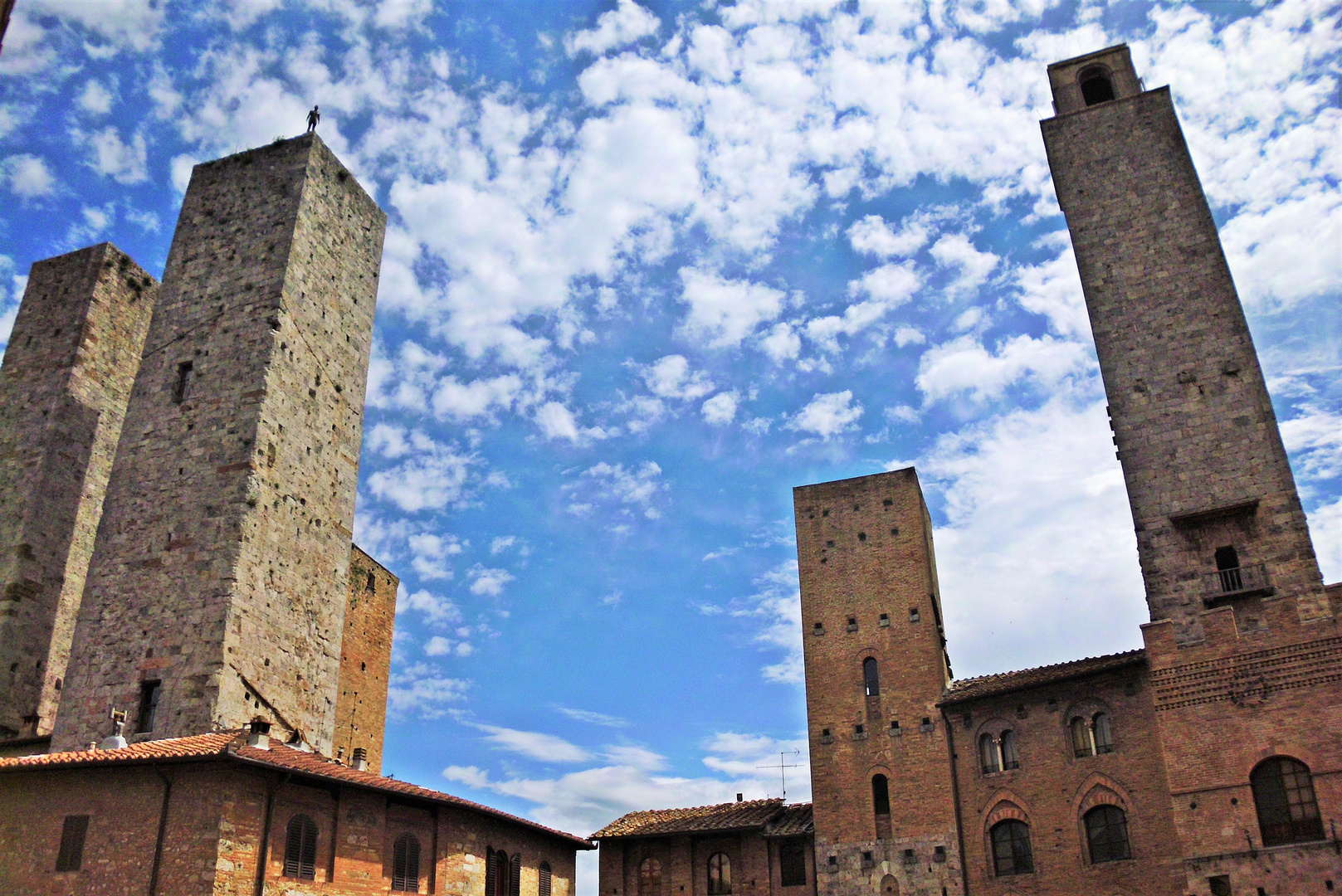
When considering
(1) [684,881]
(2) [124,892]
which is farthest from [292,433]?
(1) [684,881]

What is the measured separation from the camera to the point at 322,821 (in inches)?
719

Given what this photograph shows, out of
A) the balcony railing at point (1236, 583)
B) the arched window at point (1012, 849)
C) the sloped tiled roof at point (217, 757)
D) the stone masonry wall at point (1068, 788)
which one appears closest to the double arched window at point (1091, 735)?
the stone masonry wall at point (1068, 788)

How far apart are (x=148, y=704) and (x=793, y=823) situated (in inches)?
698

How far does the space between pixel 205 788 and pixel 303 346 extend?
11083 millimetres

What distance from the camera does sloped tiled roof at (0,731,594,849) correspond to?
16078mm

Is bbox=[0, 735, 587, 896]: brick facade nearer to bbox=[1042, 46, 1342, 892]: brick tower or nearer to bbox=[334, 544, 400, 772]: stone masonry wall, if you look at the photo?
bbox=[334, 544, 400, 772]: stone masonry wall

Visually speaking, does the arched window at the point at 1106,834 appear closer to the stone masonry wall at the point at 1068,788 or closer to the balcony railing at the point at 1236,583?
the stone masonry wall at the point at 1068,788

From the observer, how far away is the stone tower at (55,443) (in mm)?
24797

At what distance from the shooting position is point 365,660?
32219 mm

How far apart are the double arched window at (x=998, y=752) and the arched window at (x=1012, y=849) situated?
4.34 ft

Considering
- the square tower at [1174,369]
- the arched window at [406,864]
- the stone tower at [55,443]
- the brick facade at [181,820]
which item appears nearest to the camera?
the brick facade at [181,820]

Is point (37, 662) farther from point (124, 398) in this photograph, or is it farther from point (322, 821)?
point (322, 821)

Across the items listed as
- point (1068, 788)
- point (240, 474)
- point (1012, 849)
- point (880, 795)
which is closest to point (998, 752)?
point (1068, 788)

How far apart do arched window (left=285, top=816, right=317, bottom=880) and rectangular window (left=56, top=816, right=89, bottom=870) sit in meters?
3.04
